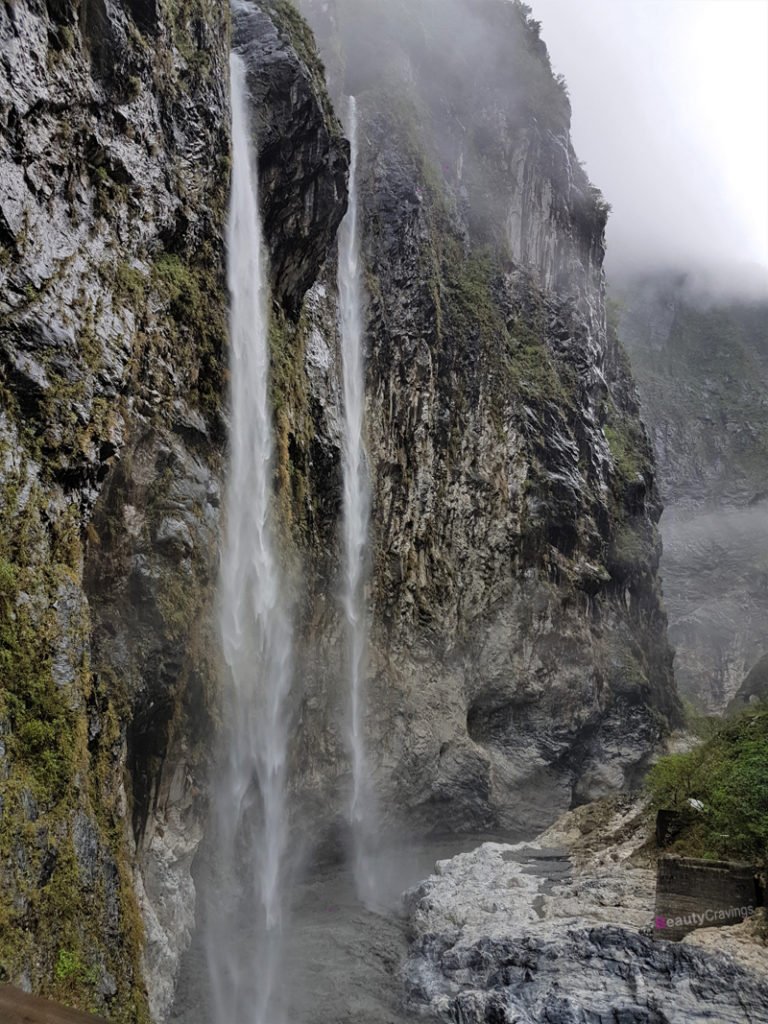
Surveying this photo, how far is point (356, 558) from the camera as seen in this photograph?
27.7 meters

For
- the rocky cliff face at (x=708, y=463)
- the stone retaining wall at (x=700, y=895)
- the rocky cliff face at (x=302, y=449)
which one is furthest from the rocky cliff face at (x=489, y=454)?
the rocky cliff face at (x=708, y=463)

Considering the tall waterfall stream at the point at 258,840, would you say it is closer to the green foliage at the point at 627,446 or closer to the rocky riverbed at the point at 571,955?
the rocky riverbed at the point at 571,955

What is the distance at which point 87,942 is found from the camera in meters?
10.5

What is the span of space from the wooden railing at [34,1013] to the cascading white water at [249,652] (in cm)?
1624

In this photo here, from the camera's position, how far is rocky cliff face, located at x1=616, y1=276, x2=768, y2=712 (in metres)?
65.4

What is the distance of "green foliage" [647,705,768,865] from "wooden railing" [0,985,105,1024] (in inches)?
623

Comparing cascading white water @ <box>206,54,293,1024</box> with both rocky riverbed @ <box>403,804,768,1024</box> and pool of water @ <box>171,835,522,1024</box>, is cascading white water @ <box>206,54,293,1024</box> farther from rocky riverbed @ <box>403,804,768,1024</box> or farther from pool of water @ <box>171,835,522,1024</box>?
rocky riverbed @ <box>403,804,768,1024</box>

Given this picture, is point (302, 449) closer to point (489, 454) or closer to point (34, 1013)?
point (489, 454)

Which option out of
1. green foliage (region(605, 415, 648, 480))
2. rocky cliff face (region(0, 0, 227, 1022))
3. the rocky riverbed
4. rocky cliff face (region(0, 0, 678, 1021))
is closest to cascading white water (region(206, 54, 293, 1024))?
rocky cliff face (region(0, 0, 678, 1021))

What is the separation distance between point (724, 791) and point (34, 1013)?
18326mm

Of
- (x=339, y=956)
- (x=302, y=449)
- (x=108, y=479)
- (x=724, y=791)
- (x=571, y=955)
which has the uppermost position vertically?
(x=302, y=449)

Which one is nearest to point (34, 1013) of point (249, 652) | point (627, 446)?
point (249, 652)

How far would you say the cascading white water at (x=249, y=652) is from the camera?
61.7ft

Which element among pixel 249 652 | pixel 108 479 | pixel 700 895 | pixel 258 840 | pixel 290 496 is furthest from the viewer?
pixel 290 496
